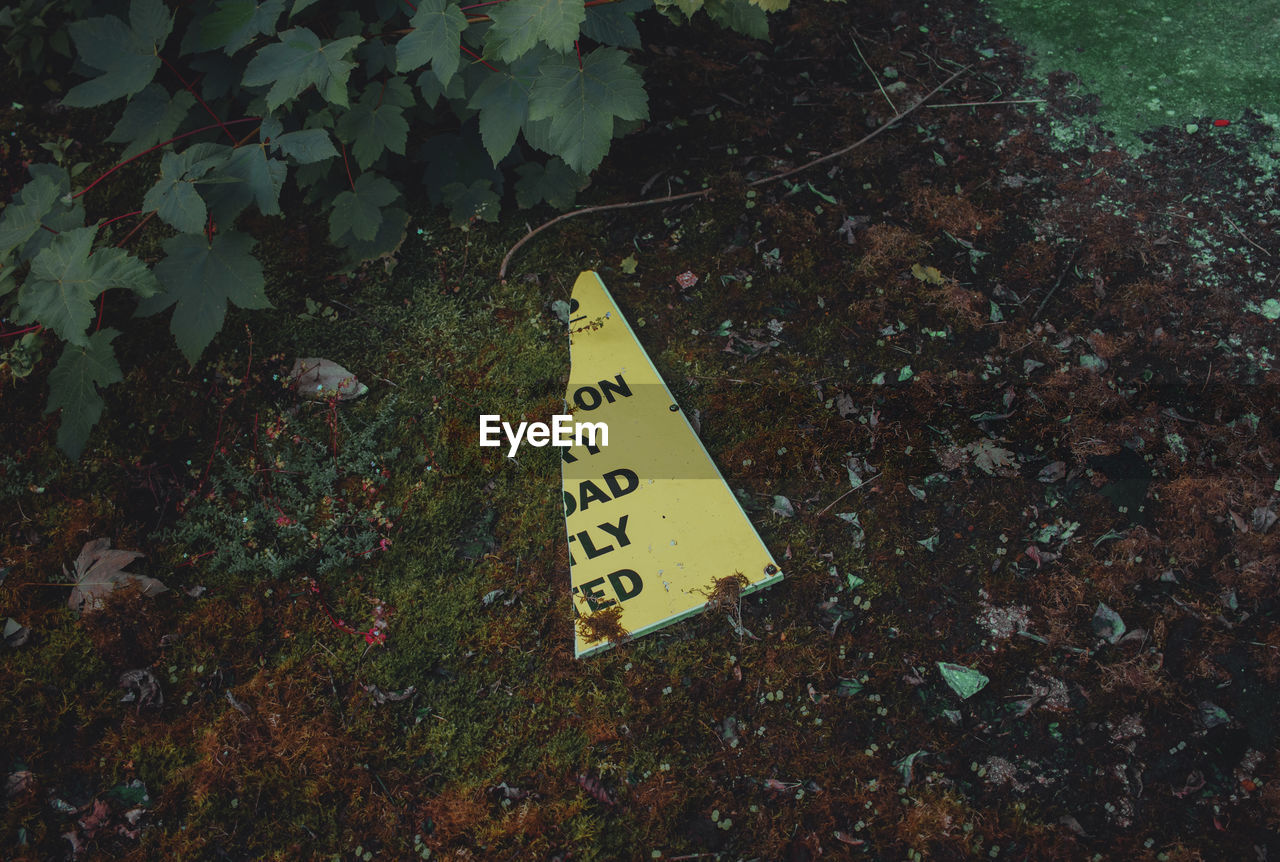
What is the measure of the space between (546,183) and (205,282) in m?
1.40

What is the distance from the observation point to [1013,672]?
261cm

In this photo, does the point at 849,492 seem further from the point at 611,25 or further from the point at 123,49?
the point at 123,49

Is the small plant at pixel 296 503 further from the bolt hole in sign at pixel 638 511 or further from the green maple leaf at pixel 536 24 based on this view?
the green maple leaf at pixel 536 24

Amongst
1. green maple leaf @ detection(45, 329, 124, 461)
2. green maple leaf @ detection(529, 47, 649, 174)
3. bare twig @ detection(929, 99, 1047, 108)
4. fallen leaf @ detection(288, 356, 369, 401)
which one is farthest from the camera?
bare twig @ detection(929, 99, 1047, 108)

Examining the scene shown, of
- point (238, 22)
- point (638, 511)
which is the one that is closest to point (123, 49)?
point (238, 22)

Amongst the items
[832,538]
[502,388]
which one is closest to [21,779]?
[502,388]

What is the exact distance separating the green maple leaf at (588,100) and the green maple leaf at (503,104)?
0.17 m

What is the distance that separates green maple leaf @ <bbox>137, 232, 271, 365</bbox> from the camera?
2.62 metres

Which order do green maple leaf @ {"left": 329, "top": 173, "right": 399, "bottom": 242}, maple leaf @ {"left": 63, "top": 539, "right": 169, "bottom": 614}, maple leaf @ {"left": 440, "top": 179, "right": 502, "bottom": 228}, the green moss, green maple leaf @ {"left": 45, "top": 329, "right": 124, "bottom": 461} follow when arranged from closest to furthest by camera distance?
green maple leaf @ {"left": 45, "top": 329, "right": 124, "bottom": 461} → maple leaf @ {"left": 63, "top": 539, "right": 169, "bottom": 614} → green maple leaf @ {"left": 329, "top": 173, "right": 399, "bottom": 242} → maple leaf @ {"left": 440, "top": 179, "right": 502, "bottom": 228} → the green moss

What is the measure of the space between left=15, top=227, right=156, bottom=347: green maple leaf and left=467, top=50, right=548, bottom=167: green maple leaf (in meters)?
1.15

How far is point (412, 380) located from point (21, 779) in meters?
1.84

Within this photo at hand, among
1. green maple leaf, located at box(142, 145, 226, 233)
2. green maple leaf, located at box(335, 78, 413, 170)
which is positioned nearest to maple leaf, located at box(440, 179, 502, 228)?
green maple leaf, located at box(335, 78, 413, 170)

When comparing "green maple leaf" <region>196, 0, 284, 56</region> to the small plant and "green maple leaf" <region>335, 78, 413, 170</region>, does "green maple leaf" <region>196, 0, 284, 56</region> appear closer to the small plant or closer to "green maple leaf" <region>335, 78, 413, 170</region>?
"green maple leaf" <region>335, 78, 413, 170</region>

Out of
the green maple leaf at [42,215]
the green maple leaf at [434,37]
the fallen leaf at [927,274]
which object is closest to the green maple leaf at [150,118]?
the green maple leaf at [42,215]
